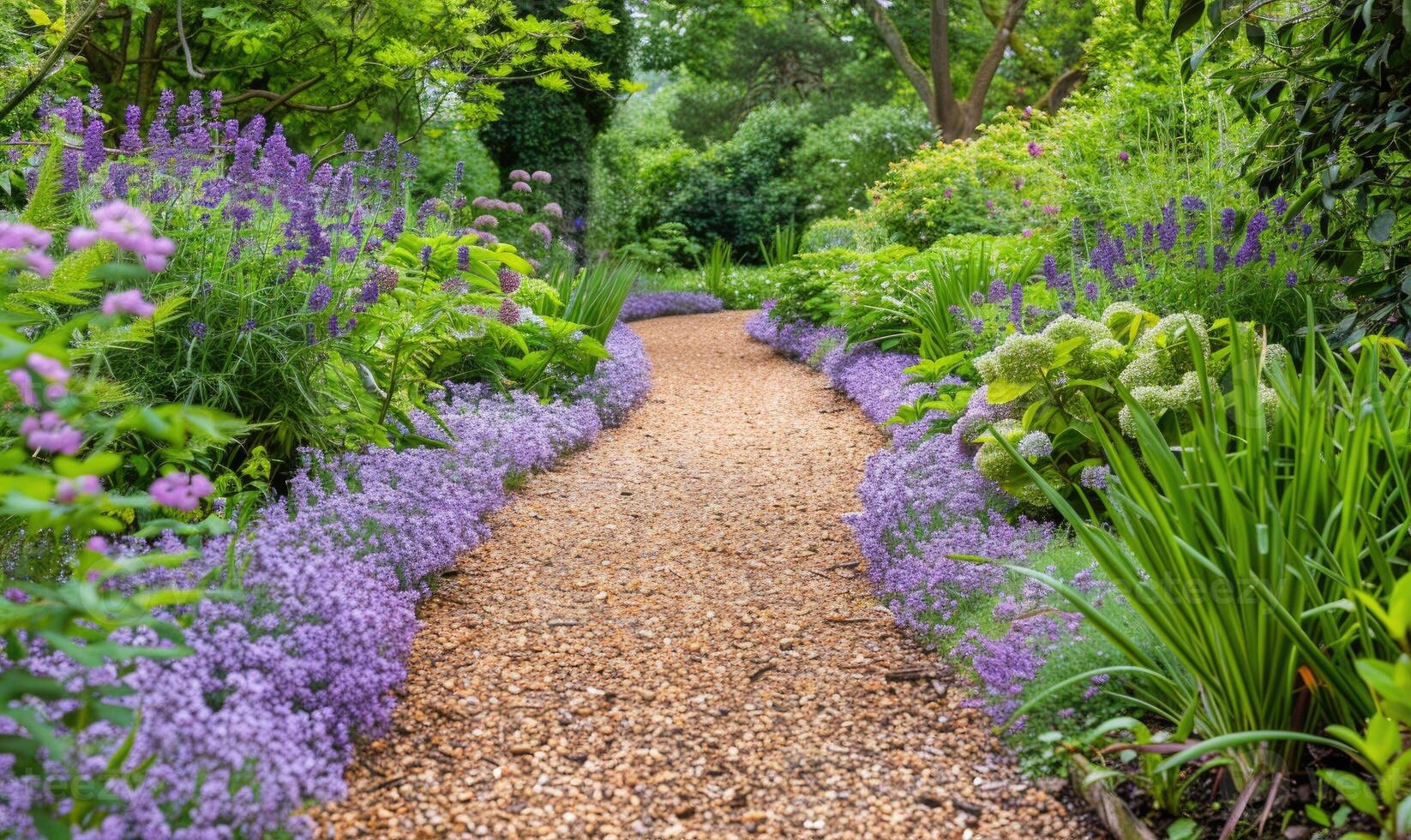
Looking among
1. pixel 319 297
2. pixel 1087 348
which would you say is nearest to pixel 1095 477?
pixel 1087 348

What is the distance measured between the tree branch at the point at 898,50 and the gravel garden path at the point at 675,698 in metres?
14.8

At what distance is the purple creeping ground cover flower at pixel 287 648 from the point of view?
1.64m

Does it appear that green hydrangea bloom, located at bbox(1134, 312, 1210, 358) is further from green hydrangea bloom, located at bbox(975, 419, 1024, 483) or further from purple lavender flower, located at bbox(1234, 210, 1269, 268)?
purple lavender flower, located at bbox(1234, 210, 1269, 268)

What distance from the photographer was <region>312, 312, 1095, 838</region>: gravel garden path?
2.13 metres

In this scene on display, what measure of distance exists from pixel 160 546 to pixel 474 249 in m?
3.06

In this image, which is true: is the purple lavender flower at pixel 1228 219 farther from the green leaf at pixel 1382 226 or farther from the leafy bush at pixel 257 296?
the leafy bush at pixel 257 296

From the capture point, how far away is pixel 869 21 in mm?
19219

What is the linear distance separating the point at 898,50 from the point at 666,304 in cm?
826

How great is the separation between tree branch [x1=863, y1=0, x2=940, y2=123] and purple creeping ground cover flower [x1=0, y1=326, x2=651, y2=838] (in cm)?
1547

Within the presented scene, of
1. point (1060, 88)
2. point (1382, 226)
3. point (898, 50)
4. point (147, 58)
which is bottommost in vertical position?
point (1382, 226)

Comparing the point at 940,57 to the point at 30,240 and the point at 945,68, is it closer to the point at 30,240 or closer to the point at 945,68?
the point at 945,68

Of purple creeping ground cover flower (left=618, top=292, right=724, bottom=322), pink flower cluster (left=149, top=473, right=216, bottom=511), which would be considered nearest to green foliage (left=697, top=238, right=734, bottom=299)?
purple creeping ground cover flower (left=618, top=292, right=724, bottom=322)

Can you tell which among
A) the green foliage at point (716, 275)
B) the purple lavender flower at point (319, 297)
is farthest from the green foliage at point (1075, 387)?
the green foliage at point (716, 275)

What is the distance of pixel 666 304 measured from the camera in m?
12.3
